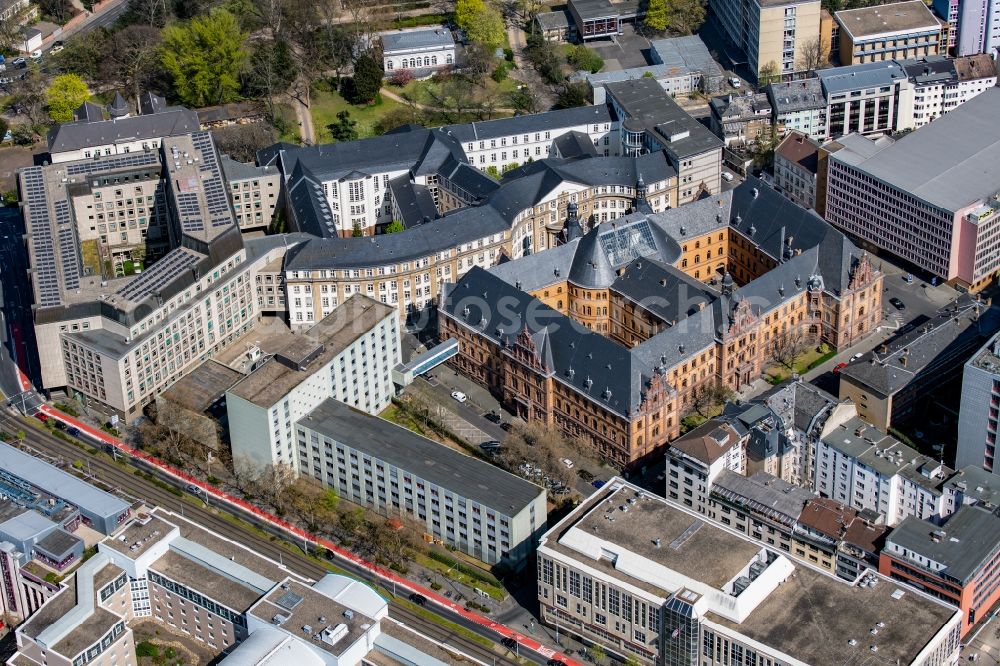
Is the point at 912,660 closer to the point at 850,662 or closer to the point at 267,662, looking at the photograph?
the point at 850,662

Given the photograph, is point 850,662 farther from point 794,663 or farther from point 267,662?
point 267,662

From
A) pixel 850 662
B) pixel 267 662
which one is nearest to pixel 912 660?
pixel 850 662

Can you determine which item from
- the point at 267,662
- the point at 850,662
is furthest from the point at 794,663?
the point at 267,662

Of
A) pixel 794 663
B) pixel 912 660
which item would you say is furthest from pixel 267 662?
pixel 912 660

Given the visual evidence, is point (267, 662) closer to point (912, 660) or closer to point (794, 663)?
point (794, 663)
